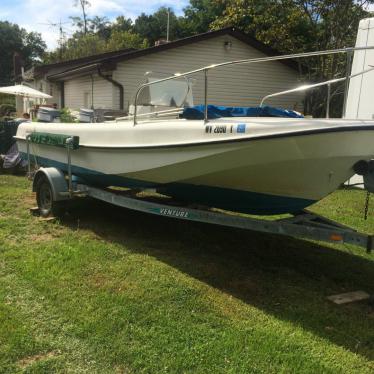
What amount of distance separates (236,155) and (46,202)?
3.39m

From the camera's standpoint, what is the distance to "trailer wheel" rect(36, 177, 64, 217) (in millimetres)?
5977

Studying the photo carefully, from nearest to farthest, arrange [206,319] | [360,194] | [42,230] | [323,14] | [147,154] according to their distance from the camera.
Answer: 1. [206,319]
2. [147,154]
3. [42,230]
4. [360,194]
5. [323,14]

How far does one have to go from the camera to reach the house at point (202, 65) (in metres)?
14.1

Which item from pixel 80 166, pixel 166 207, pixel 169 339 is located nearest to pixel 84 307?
pixel 169 339

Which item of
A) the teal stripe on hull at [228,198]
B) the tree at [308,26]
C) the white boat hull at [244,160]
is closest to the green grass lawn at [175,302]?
the teal stripe on hull at [228,198]

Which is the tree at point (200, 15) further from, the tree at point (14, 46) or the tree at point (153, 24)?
the tree at point (14, 46)

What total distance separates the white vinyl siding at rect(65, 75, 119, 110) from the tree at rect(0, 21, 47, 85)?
5465 centimetres

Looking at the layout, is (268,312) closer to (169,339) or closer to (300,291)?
(300,291)

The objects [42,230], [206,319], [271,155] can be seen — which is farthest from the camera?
[42,230]

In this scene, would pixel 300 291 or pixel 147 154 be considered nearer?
pixel 300 291

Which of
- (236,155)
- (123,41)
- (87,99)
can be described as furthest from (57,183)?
(123,41)

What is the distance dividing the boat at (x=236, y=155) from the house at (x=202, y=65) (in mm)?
8963

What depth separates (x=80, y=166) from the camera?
19.7 feet

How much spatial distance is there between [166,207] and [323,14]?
12.6 meters
